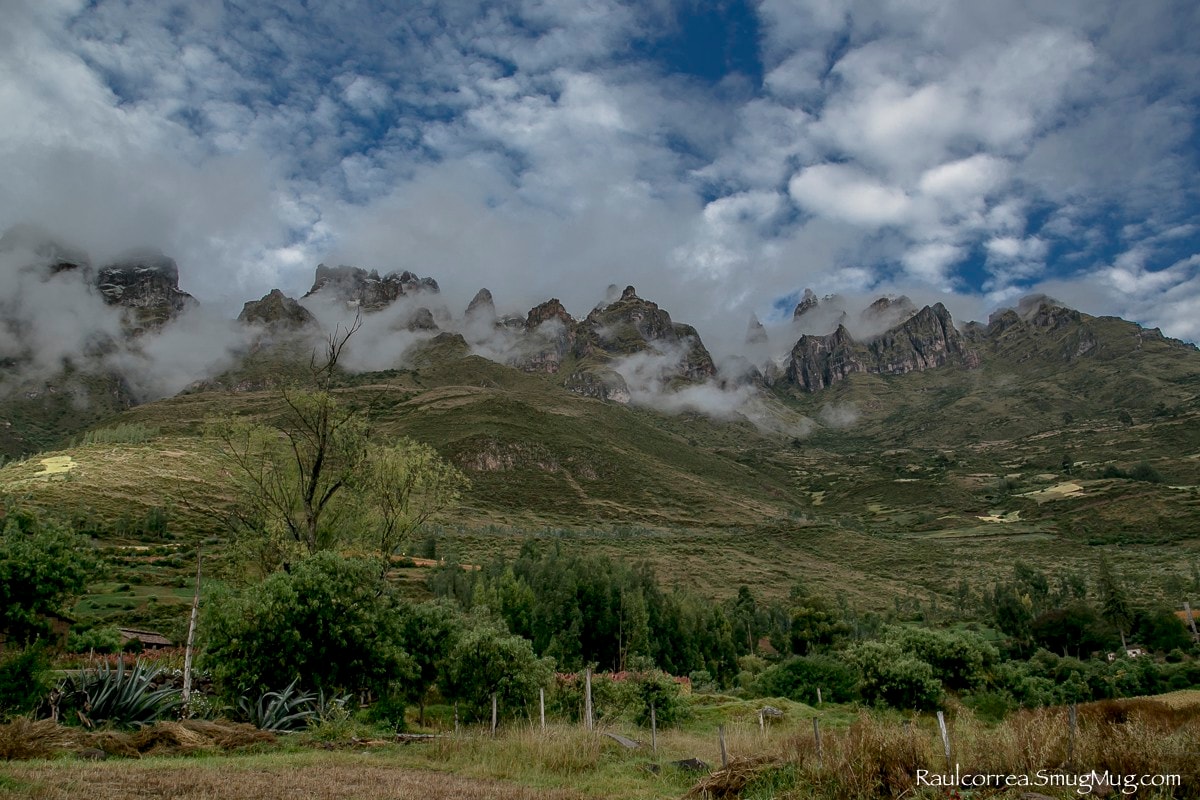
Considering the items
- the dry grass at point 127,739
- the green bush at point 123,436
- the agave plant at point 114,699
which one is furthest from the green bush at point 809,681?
the green bush at point 123,436

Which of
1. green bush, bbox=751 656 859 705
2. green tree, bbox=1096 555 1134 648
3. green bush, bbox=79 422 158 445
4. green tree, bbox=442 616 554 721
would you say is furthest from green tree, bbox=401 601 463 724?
green bush, bbox=79 422 158 445

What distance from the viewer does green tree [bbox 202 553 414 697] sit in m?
16.1

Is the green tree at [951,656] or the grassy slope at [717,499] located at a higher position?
the grassy slope at [717,499]

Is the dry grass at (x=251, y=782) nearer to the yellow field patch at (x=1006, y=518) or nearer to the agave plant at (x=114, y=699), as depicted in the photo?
the agave plant at (x=114, y=699)

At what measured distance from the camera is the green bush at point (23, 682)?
41.0 feet

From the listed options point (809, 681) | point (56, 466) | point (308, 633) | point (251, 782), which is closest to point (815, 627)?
point (809, 681)

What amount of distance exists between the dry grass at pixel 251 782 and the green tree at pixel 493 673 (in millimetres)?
7709

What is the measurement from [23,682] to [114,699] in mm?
1592

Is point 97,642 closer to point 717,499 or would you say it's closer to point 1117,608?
point 1117,608

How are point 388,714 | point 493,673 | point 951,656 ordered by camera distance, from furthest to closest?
point 951,656
point 493,673
point 388,714

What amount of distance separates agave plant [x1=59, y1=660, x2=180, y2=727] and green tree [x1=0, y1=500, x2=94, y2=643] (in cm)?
1071

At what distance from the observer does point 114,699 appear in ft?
44.9

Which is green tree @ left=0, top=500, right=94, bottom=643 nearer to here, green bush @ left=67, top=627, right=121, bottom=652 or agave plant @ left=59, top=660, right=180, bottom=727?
green bush @ left=67, top=627, right=121, bottom=652

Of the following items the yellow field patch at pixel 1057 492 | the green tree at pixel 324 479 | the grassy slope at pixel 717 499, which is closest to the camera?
the green tree at pixel 324 479
